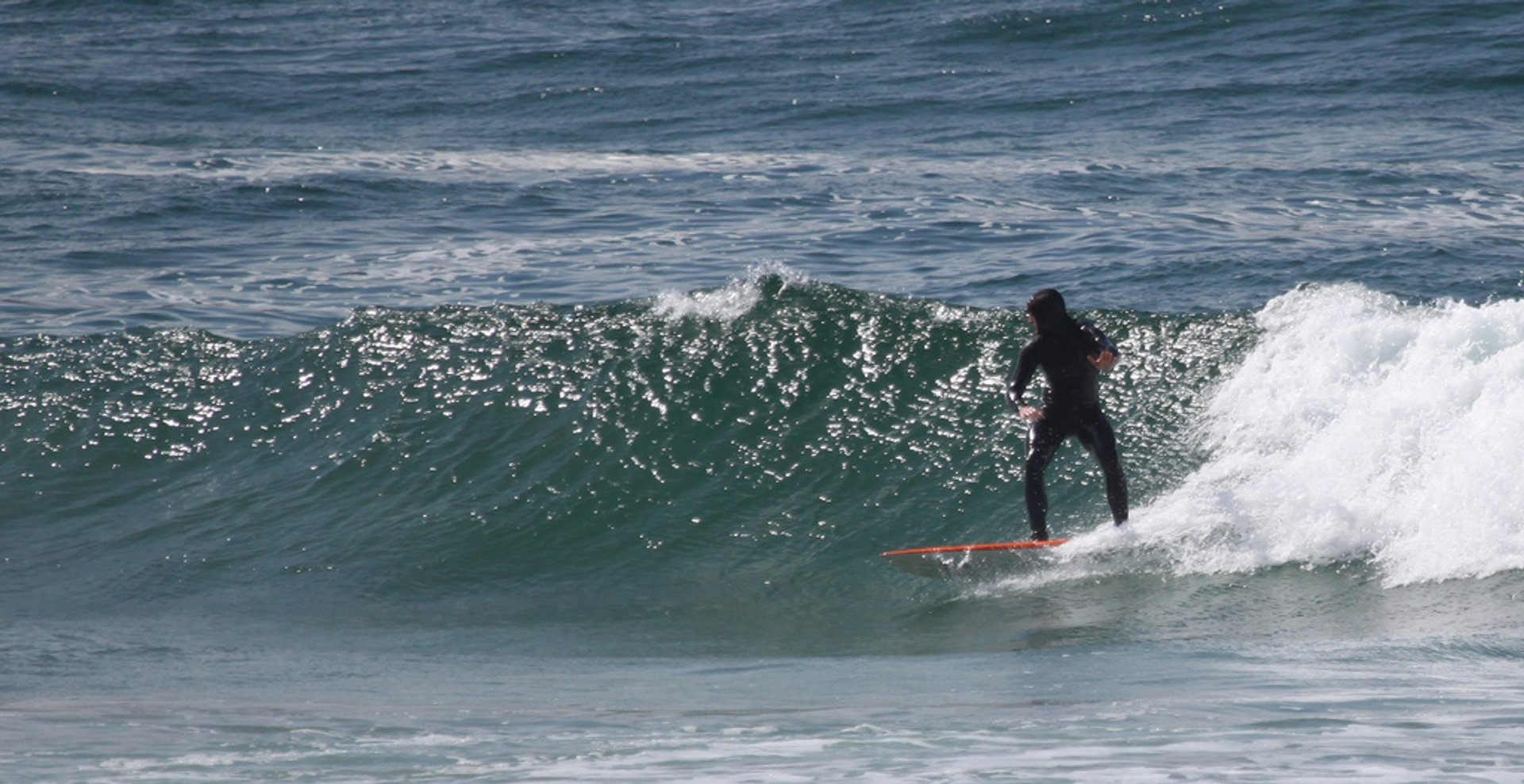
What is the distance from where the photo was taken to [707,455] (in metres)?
9.80

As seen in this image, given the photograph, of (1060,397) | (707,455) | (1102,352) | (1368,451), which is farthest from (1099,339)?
(707,455)

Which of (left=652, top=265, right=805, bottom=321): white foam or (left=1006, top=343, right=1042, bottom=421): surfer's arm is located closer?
(left=1006, top=343, right=1042, bottom=421): surfer's arm

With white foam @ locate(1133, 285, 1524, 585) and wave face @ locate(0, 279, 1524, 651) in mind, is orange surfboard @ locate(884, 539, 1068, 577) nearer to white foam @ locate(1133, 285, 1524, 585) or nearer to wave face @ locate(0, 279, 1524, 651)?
wave face @ locate(0, 279, 1524, 651)

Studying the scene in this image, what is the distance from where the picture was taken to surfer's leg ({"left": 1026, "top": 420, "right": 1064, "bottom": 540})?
7.69 meters

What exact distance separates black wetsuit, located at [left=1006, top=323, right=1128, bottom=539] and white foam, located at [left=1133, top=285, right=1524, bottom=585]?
1.93ft

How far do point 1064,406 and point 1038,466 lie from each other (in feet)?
1.06

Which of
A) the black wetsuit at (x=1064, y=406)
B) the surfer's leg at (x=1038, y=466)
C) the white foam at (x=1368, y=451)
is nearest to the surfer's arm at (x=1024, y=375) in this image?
the black wetsuit at (x=1064, y=406)

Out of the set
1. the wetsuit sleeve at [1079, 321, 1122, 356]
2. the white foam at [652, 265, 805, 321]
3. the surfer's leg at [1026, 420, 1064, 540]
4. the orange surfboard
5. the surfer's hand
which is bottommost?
the orange surfboard

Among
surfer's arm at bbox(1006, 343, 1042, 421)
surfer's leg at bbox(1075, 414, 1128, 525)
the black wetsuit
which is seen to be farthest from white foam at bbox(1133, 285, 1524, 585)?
surfer's arm at bbox(1006, 343, 1042, 421)

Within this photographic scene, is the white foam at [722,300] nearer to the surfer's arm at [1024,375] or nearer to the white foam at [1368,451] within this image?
the white foam at [1368,451]

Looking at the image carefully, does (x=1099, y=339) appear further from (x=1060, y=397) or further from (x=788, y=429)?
(x=788, y=429)

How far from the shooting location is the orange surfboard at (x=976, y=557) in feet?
25.3

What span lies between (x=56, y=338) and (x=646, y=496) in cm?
588

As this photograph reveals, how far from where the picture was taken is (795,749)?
4.35m
